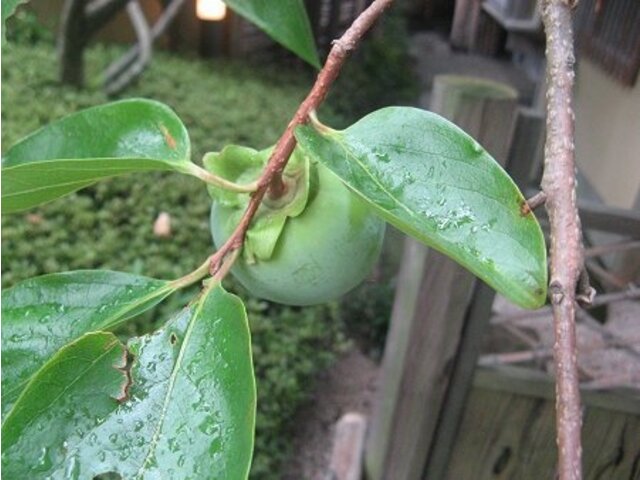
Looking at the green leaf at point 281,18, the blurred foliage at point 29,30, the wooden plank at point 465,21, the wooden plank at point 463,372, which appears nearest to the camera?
the green leaf at point 281,18

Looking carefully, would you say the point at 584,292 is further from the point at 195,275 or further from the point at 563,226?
the point at 195,275

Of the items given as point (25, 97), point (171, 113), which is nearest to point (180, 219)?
point (25, 97)

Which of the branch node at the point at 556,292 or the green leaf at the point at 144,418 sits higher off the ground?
the branch node at the point at 556,292

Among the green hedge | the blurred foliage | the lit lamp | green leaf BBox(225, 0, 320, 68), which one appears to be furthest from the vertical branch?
the lit lamp

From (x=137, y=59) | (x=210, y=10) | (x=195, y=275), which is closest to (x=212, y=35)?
(x=210, y=10)

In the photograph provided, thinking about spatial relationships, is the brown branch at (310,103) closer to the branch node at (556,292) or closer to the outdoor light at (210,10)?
the branch node at (556,292)

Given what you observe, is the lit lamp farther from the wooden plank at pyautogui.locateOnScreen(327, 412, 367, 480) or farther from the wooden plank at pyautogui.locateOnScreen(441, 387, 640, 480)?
the wooden plank at pyautogui.locateOnScreen(441, 387, 640, 480)

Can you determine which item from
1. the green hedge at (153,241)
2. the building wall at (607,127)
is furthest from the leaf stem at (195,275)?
the green hedge at (153,241)
